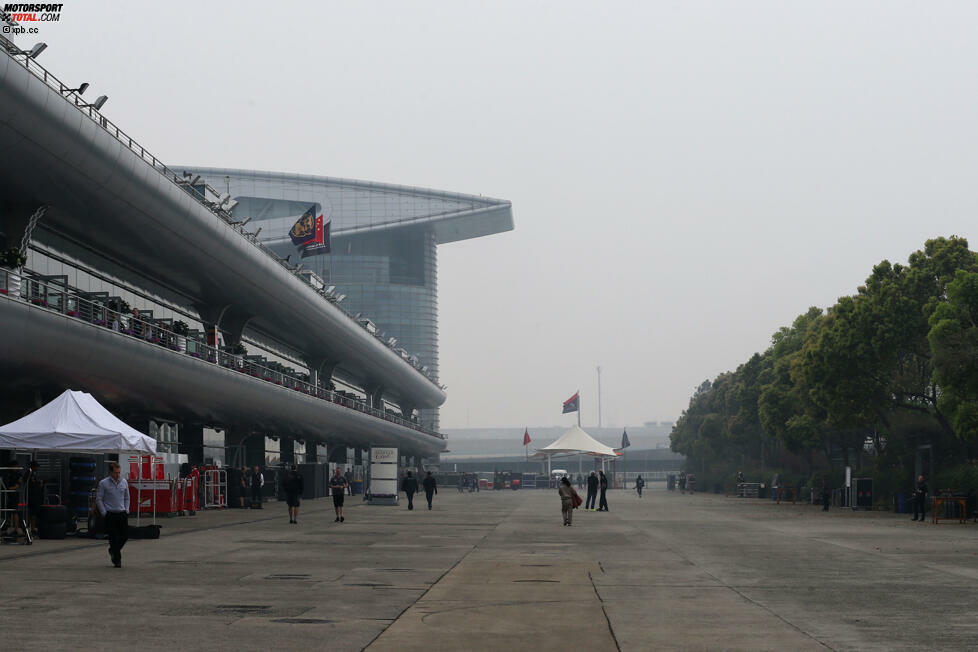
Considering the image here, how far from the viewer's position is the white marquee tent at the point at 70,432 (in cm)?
2414

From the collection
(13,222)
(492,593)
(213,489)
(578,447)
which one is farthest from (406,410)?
(492,593)

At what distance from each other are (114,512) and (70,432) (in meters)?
6.39

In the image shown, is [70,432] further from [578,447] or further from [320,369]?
[320,369]

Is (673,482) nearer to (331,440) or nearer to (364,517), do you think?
(331,440)

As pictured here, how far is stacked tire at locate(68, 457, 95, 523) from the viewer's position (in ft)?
110

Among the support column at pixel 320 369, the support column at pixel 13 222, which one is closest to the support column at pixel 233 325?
the support column at pixel 320 369

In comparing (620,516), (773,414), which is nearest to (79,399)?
(620,516)

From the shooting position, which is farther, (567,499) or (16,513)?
(567,499)

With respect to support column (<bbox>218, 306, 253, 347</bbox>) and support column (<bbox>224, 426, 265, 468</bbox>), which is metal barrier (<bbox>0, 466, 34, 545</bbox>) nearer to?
support column (<bbox>218, 306, 253, 347</bbox>)

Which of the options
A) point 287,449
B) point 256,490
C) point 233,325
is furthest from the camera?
point 287,449

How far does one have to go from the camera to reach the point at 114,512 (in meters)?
18.7

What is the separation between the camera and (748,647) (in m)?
11.1

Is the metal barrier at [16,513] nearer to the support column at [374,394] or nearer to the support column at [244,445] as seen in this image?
the support column at [244,445]

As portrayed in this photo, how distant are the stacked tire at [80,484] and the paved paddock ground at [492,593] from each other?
17.9 feet
